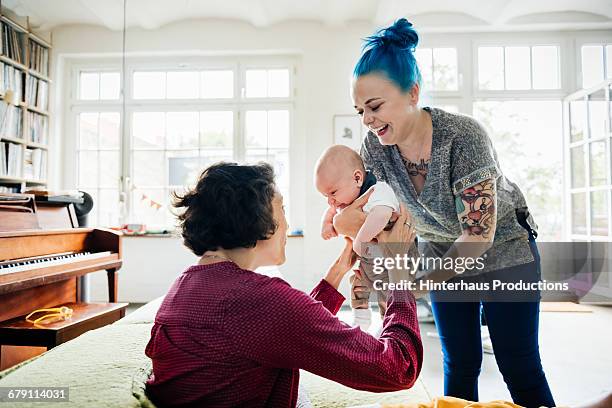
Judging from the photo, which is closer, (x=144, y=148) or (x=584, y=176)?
(x=584, y=176)

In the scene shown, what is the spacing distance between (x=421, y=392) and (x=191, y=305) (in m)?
→ 0.86

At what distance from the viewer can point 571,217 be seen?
15.3 feet

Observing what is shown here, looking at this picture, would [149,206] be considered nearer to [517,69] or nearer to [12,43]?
[12,43]

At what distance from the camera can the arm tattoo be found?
111 cm

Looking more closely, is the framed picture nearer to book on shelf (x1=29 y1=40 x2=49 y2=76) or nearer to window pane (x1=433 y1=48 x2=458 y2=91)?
window pane (x1=433 y1=48 x2=458 y2=91)

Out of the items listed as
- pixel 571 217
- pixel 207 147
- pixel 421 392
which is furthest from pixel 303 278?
pixel 421 392

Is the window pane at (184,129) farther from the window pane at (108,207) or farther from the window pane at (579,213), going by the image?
the window pane at (579,213)

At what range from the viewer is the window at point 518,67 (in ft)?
15.4

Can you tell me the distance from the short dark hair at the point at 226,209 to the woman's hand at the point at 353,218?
0.58m

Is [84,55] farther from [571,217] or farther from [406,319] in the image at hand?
[571,217]

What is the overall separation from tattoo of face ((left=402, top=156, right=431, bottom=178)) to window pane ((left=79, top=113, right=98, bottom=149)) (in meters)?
4.72

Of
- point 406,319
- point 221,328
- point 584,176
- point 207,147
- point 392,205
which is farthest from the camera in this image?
point 207,147

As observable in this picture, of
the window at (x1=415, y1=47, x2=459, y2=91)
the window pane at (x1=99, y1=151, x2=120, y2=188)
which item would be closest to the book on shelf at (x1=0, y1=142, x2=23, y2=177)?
the window pane at (x1=99, y1=151, x2=120, y2=188)

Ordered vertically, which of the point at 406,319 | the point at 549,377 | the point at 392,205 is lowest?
the point at 549,377
